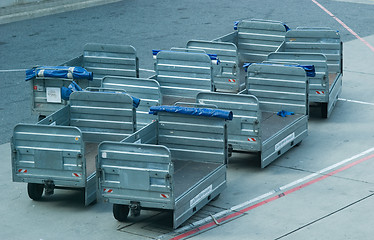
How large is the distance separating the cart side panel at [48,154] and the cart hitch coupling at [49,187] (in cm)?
8

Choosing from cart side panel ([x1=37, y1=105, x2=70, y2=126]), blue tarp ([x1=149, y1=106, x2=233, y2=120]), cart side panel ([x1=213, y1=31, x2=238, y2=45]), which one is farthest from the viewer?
cart side panel ([x1=213, y1=31, x2=238, y2=45])

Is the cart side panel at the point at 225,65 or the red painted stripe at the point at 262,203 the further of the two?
the cart side panel at the point at 225,65

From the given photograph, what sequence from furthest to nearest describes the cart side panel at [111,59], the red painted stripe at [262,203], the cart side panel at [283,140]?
the cart side panel at [111,59] < the cart side panel at [283,140] < the red painted stripe at [262,203]

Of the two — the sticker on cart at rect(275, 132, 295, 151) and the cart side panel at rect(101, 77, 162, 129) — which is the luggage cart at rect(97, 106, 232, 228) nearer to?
the sticker on cart at rect(275, 132, 295, 151)

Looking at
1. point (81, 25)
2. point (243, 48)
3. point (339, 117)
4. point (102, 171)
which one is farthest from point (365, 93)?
point (81, 25)

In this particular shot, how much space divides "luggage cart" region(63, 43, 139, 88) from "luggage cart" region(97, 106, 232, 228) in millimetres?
5872

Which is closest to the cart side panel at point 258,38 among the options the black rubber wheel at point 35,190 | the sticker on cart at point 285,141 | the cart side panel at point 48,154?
the sticker on cart at point 285,141

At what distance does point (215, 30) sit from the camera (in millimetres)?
33500

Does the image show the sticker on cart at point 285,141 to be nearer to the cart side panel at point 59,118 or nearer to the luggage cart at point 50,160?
the luggage cart at point 50,160

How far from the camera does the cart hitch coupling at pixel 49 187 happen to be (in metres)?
16.6

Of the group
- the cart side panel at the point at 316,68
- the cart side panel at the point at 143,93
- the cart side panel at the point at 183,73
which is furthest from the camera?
the cart side panel at the point at 316,68

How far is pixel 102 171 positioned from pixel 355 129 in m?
8.30

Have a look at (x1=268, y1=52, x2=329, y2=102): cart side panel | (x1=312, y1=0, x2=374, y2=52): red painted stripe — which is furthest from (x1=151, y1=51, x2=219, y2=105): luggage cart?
(x1=312, y1=0, x2=374, y2=52): red painted stripe

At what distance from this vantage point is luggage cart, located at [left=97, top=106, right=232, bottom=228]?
15.3 m
